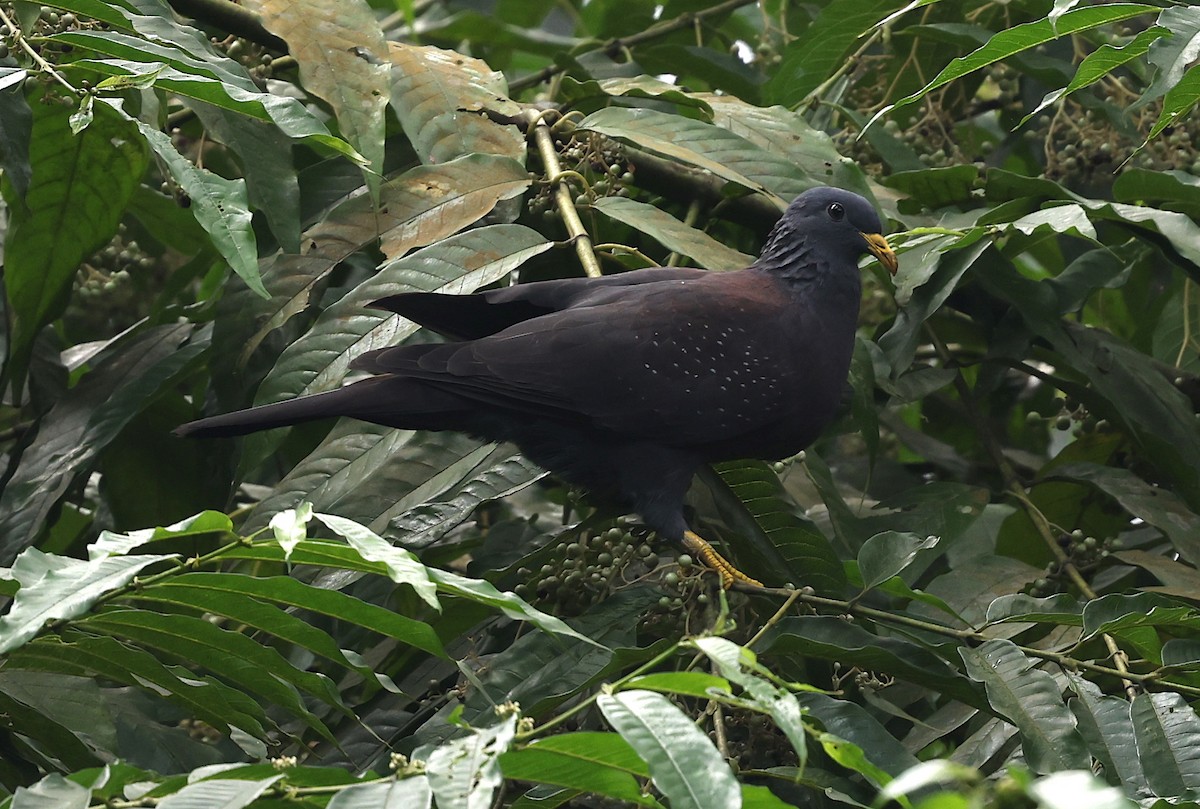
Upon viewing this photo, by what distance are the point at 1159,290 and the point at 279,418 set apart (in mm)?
2524

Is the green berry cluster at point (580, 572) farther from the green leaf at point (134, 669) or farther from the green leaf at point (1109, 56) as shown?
the green leaf at point (1109, 56)

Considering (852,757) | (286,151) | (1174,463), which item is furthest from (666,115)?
(852,757)

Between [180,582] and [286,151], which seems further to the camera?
[286,151]

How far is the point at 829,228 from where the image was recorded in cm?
303

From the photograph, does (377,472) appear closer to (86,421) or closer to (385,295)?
(385,295)

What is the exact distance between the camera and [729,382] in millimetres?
2799

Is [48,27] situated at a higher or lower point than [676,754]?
higher

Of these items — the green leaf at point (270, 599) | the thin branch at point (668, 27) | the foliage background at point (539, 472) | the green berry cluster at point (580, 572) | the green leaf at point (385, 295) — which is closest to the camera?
the green leaf at point (270, 599)

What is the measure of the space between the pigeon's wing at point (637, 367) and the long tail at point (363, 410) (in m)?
0.03

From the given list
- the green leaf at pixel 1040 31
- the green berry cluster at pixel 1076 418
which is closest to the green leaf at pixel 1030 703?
the green leaf at pixel 1040 31

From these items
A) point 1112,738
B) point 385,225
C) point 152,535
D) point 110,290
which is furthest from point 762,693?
point 110,290

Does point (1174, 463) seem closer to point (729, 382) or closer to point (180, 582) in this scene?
point (729, 382)

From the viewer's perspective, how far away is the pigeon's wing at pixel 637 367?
2721 mm

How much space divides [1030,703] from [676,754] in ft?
3.08
